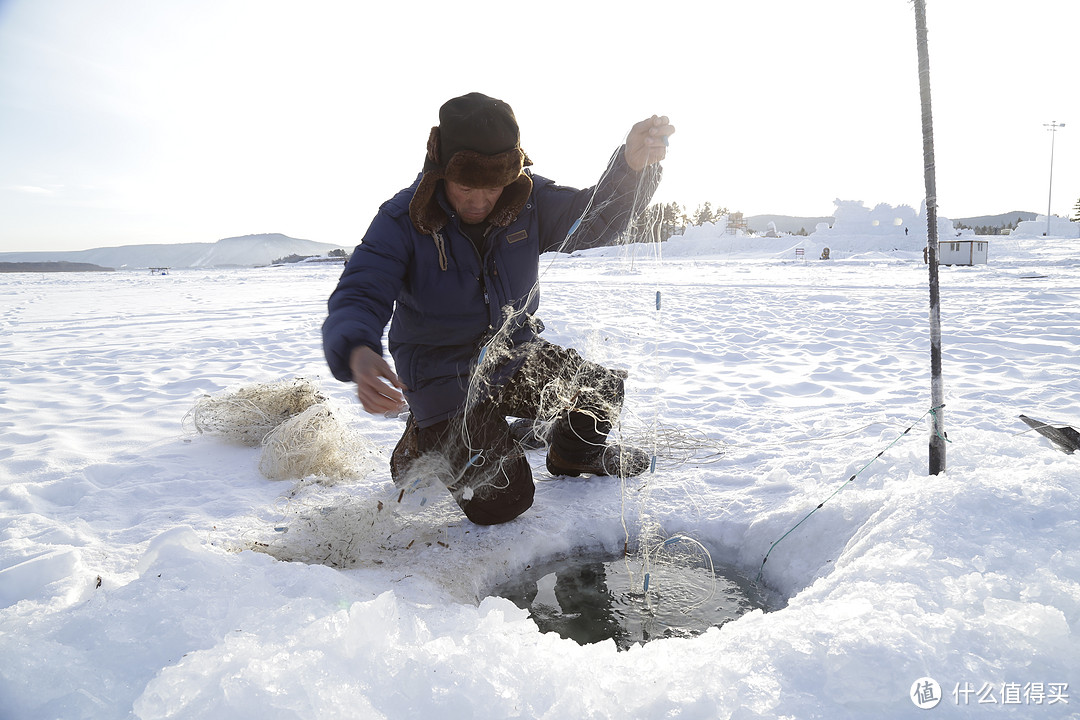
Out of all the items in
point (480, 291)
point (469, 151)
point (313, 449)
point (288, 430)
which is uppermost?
point (469, 151)

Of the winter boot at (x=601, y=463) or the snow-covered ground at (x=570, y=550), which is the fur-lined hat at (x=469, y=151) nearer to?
the snow-covered ground at (x=570, y=550)

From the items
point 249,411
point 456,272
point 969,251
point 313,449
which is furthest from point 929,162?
point 969,251

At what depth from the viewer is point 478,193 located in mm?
2352

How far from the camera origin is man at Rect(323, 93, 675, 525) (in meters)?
2.24

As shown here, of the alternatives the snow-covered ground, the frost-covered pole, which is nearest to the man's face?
the snow-covered ground

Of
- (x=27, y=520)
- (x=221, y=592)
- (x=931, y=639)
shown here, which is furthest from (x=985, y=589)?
(x=27, y=520)

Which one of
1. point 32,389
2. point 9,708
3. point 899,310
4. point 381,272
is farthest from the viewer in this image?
point 899,310

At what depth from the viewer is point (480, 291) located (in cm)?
251

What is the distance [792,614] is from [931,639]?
0.31 metres

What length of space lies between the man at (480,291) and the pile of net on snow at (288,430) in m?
0.40

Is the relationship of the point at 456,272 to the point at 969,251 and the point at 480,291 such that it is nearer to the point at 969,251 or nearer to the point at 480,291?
the point at 480,291

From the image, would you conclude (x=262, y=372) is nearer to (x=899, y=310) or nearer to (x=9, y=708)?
(x=9, y=708)

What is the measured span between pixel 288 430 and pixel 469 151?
1.74 metres

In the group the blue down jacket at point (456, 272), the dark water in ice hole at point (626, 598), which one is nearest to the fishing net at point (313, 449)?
the blue down jacket at point (456, 272)
